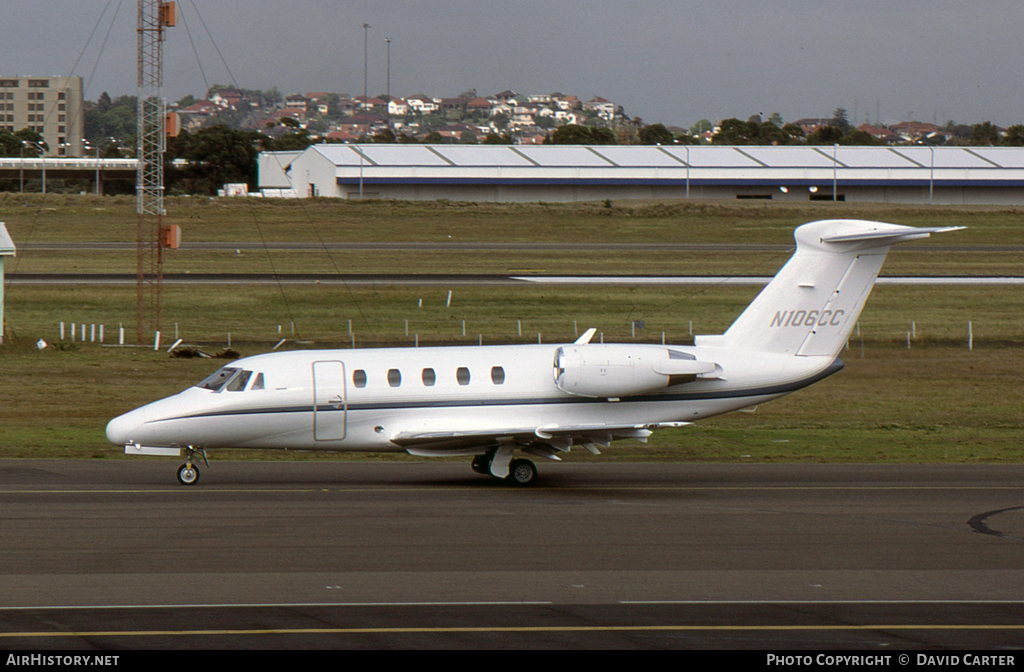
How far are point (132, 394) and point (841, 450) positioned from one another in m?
21.5

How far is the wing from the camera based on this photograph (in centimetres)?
2084

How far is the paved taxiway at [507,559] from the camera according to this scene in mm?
12336

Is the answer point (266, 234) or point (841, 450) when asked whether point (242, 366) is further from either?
point (266, 234)

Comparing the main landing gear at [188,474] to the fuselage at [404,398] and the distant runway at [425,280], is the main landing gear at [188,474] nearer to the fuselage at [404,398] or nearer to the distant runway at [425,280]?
the fuselage at [404,398]

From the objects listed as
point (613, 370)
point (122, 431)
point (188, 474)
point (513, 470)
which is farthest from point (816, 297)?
Result: point (122, 431)

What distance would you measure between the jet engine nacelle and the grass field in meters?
4.99

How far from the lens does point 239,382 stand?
21.2 m

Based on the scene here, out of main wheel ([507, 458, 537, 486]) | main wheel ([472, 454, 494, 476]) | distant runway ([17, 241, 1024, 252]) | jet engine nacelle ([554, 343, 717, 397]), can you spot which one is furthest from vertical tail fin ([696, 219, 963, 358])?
distant runway ([17, 241, 1024, 252])

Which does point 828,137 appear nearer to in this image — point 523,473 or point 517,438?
point 523,473

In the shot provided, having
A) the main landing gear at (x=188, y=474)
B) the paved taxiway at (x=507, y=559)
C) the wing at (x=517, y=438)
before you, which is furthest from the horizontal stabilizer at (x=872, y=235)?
the main landing gear at (x=188, y=474)

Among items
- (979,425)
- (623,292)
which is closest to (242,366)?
(979,425)

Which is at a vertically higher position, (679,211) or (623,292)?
(679,211)

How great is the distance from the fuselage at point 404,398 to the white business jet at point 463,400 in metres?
0.02

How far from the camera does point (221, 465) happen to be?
24062 mm
